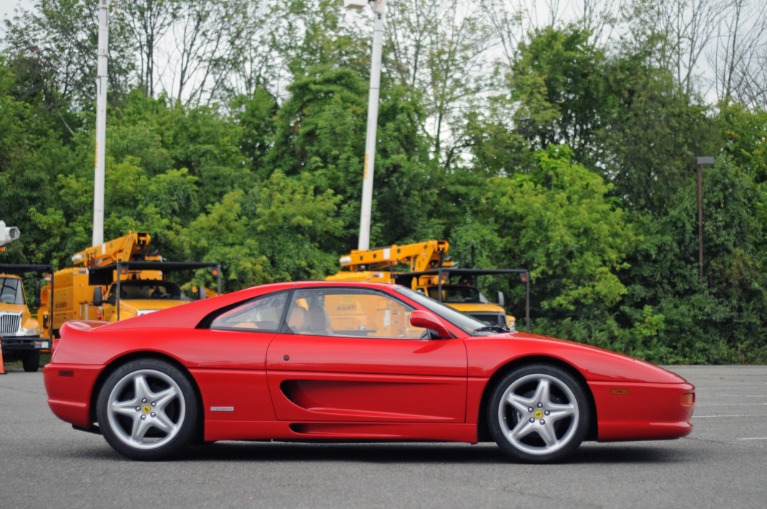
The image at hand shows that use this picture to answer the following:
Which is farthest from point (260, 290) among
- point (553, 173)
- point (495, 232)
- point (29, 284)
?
point (553, 173)

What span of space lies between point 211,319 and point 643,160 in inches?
1484

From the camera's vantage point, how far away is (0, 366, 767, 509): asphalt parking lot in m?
6.25

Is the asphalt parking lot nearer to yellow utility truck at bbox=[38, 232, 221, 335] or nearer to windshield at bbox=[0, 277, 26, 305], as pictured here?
yellow utility truck at bbox=[38, 232, 221, 335]

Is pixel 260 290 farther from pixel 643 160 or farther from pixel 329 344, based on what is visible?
pixel 643 160

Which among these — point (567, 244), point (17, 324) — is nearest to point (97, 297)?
point (17, 324)

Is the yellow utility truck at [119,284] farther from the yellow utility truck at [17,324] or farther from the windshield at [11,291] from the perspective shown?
the windshield at [11,291]

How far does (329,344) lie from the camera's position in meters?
7.84

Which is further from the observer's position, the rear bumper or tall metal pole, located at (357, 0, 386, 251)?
tall metal pole, located at (357, 0, 386, 251)

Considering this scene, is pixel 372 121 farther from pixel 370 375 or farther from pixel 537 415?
pixel 537 415

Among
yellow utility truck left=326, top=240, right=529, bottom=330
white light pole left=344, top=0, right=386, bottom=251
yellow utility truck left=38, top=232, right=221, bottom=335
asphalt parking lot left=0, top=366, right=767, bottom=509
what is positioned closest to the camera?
asphalt parking lot left=0, top=366, right=767, bottom=509

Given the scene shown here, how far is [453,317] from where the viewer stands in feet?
26.6

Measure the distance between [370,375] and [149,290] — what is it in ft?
58.4

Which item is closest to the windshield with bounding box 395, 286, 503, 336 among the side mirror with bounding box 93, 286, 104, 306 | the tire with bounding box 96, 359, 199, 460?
the tire with bounding box 96, 359, 199, 460

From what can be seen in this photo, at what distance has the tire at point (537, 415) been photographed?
765 cm
